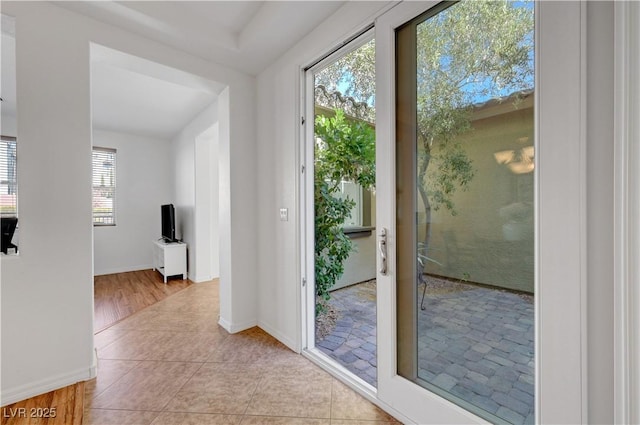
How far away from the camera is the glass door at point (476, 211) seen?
1068mm

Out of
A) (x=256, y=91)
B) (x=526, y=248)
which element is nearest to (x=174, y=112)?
(x=256, y=91)

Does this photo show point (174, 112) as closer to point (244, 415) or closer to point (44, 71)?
point (44, 71)

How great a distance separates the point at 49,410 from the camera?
1657 mm

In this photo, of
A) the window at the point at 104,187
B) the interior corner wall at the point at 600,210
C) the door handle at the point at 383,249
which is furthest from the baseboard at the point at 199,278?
the interior corner wall at the point at 600,210

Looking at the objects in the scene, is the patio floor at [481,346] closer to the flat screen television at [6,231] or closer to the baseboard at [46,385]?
the baseboard at [46,385]

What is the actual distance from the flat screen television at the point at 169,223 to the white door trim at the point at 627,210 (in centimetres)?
522

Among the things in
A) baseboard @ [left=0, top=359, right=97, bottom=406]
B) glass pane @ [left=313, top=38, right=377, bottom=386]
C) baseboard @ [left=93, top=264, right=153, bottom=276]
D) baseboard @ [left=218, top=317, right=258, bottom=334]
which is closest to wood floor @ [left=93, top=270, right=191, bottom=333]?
baseboard @ [left=93, top=264, right=153, bottom=276]

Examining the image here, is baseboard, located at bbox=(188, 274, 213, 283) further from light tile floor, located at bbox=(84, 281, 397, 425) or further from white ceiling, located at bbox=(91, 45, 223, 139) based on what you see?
white ceiling, located at bbox=(91, 45, 223, 139)

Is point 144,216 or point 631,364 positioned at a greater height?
point 144,216

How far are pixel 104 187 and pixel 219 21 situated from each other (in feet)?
14.6

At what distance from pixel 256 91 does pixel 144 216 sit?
413 centimetres

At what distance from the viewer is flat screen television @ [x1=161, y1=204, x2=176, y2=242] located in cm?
483

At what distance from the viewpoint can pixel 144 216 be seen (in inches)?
219

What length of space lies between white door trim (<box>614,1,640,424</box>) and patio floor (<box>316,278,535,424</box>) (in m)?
0.28
